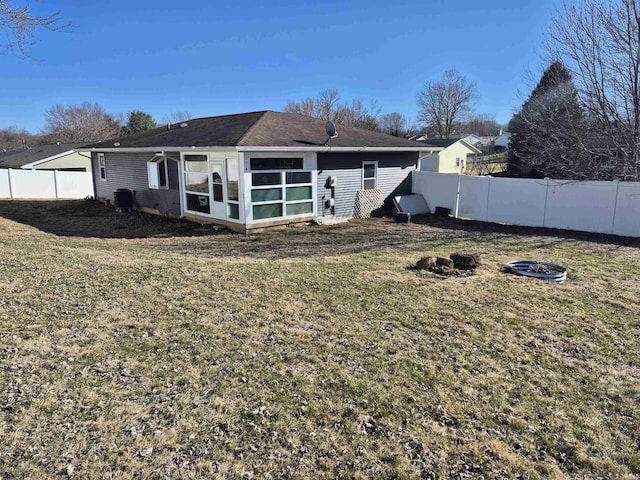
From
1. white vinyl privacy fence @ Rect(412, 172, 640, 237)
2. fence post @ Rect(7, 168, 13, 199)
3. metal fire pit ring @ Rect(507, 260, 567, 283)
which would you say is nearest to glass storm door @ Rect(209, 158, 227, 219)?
white vinyl privacy fence @ Rect(412, 172, 640, 237)

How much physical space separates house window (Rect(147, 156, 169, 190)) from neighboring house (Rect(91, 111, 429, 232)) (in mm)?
35

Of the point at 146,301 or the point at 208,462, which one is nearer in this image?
the point at 208,462

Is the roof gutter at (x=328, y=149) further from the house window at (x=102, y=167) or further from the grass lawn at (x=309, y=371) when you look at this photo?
the house window at (x=102, y=167)

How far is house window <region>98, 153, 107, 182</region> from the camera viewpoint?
1817cm

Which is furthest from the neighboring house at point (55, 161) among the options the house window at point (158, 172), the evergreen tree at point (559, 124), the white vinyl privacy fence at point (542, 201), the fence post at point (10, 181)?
the evergreen tree at point (559, 124)

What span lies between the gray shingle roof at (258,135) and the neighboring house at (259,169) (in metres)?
0.05

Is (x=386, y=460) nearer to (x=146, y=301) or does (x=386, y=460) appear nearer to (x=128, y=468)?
(x=128, y=468)

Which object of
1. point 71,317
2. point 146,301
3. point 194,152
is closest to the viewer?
point 71,317

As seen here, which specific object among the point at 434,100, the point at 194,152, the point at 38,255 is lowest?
the point at 38,255

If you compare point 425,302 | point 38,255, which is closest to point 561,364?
point 425,302

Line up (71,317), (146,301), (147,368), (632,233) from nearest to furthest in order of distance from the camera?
(147,368) < (71,317) < (146,301) < (632,233)

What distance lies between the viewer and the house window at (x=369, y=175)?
14.8 meters

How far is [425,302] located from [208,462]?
3.89 meters

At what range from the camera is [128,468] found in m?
2.70
